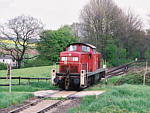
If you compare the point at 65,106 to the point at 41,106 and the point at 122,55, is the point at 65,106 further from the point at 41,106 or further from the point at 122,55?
the point at 122,55

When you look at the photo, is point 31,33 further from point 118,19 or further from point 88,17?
point 118,19

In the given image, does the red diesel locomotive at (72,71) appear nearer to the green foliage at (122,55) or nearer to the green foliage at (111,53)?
the green foliage at (111,53)

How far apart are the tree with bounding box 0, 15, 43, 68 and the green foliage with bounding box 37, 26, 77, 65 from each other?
225 cm

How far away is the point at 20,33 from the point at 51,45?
7217mm

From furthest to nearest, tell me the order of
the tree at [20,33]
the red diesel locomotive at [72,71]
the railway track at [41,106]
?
the tree at [20,33]
the red diesel locomotive at [72,71]
the railway track at [41,106]

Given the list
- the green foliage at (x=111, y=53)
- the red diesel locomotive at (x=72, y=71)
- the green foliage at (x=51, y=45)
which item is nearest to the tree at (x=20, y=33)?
the green foliage at (x=51, y=45)

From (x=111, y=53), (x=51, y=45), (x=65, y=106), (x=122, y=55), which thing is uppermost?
(x=51, y=45)

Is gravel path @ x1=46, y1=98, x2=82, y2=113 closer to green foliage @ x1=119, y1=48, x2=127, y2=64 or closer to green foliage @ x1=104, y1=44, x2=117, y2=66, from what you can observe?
green foliage @ x1=104, y1=44, x2=117, y2=66

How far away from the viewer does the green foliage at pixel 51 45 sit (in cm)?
4728

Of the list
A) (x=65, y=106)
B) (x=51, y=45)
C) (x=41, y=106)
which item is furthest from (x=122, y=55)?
(x=41, y=106)

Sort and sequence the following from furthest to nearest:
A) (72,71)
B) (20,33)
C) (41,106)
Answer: (20,33)
(72,71)
(41,106)

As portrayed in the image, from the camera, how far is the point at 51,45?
1911 inches

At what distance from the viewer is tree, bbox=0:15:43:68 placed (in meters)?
43.4

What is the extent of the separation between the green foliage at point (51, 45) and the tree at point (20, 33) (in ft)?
7.37
